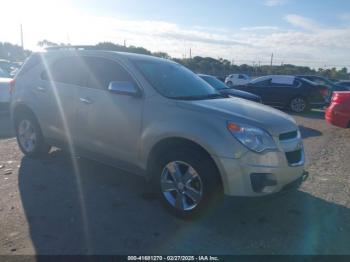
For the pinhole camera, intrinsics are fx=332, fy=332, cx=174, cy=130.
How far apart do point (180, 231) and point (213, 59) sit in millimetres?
52417

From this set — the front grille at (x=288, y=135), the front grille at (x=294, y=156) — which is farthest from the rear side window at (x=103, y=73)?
the front grille at (x=294, y=156)

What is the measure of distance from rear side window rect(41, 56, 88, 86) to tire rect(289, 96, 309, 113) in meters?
11.4

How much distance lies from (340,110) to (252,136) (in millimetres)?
6211

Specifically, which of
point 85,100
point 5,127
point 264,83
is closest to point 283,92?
point 264,83

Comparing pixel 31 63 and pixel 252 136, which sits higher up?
pixel 31 63

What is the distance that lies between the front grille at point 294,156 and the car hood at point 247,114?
26cm

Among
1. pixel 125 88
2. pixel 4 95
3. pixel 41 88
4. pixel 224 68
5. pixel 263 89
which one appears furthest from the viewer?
pixel 224 68

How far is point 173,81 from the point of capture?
448 centimetres

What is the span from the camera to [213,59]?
5400 centimetres

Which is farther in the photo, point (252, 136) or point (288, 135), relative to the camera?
point (288, 135)

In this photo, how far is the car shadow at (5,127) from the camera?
7.72 m

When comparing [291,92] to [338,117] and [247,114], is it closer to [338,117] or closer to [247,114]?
[338,117]

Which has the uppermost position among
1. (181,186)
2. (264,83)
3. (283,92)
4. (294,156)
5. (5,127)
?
(264,83)

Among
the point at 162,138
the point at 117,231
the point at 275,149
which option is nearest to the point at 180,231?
the point at 117,231
